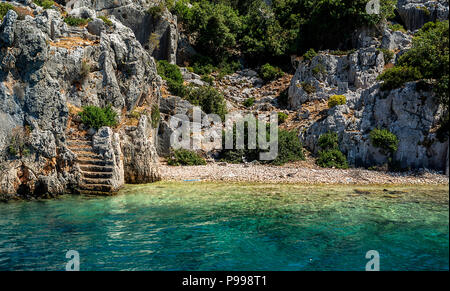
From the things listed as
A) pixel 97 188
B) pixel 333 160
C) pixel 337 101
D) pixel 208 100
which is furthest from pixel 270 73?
pixel 97 188

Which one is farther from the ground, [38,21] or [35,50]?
[38,21]

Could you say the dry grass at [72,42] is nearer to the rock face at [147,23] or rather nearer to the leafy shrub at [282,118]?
the rock face at [147,23]

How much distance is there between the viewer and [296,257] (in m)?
7.64

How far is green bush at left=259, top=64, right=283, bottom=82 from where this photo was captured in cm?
3825

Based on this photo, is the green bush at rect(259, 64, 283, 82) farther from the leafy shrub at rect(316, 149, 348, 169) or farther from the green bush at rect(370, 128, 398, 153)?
the green bush at rect(370, 128, 398, 153)

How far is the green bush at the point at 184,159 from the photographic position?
2275cm

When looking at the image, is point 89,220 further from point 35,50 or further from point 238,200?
point 35,50

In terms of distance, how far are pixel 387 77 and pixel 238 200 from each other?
54.7ft

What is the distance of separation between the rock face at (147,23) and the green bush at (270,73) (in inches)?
419

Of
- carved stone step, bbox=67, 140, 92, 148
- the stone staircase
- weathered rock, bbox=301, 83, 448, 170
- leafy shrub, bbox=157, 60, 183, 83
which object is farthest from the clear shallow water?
leafy shrub, bbox=157, 60, 183, 83

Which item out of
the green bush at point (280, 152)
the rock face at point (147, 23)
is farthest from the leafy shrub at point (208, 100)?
the rock face at point (147, 23)

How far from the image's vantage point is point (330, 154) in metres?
22.5

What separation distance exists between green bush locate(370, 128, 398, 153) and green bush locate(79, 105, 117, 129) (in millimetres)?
16384
